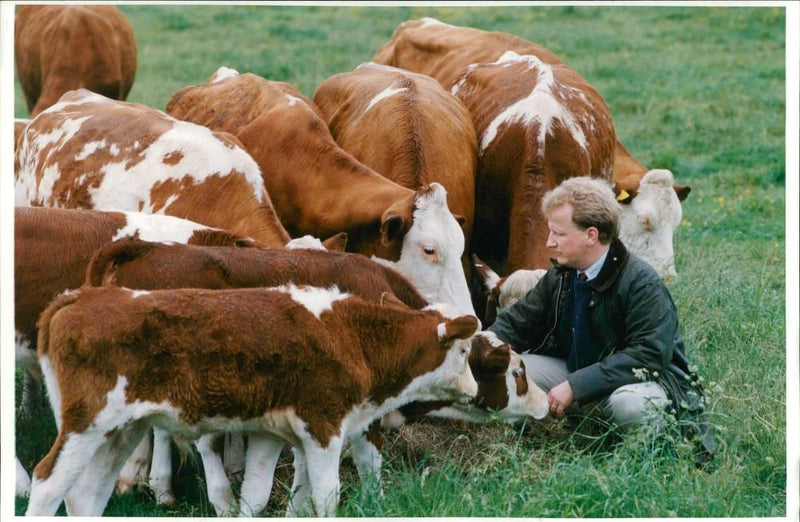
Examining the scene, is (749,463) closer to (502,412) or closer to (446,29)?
(502,412)

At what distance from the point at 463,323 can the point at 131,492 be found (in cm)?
197

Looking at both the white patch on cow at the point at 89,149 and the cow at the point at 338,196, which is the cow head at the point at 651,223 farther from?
the white patch on cow at the point at 89,149

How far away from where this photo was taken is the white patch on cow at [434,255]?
20.8 feet

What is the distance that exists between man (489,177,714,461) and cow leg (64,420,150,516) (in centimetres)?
209

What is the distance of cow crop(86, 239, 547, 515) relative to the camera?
5281 millimetres

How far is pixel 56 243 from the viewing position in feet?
18.4

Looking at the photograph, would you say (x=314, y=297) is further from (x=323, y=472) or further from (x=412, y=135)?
(x=412, y=135)

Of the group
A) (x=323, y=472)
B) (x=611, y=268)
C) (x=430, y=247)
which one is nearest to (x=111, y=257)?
(x=323, y=472)

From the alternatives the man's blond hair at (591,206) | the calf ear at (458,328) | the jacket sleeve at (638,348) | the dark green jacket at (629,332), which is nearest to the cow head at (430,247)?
the dark green jacket at (629,332)

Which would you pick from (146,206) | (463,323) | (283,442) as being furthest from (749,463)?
(146,206)

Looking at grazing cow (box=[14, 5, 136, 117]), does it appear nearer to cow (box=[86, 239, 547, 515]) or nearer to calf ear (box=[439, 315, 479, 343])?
cow (box=[86, 239, 547, 515])

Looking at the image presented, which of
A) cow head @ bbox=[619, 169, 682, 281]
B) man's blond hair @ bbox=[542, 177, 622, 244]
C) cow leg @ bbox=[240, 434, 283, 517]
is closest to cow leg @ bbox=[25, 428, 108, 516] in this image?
cow leg @ bbox=[240, 434, 283, 517]

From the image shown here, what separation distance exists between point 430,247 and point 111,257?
72.3 inches

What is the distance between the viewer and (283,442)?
5027 mm
